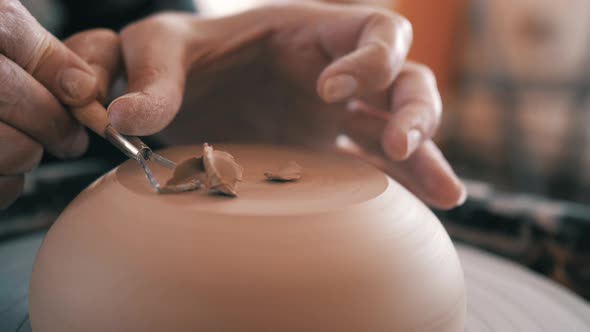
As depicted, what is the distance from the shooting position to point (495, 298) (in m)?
0.80

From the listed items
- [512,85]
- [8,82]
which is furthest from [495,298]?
[512,85]

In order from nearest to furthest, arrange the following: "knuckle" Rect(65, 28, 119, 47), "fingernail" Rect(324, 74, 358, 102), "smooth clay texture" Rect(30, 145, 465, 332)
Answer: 1. "smooth clay texture" Rect(30, 145, 465, 332)
2. "fingernail" Rect(324, 74, 358, 102)
3. "knuckle" Rect(65, 28, 119, 47)

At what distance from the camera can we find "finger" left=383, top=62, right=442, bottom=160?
73 centimetres

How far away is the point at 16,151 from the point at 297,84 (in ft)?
1.72

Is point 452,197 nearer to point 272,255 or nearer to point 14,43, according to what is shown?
point 272,255

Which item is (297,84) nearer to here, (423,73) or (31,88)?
(423,73)

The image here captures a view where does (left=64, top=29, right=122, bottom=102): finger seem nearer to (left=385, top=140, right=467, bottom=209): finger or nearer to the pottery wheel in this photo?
the pottery wheel

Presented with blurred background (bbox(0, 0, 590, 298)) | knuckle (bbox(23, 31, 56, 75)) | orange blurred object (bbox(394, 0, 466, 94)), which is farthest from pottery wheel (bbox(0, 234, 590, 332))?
orange blurred object (bbox(394, 0, 466, 94))

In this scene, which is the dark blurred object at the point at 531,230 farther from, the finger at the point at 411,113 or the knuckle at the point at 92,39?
the knuckle at the point at 92,39

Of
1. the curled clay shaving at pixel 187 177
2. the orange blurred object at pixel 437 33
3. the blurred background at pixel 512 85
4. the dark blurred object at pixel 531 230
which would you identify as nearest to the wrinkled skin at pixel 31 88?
the curled clay shaving at pixel 187 177

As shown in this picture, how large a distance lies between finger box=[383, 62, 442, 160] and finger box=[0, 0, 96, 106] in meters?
0.42

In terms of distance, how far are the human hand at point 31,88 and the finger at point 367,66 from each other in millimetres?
317

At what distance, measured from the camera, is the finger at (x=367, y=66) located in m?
0.70

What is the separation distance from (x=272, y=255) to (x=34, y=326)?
0.29m
